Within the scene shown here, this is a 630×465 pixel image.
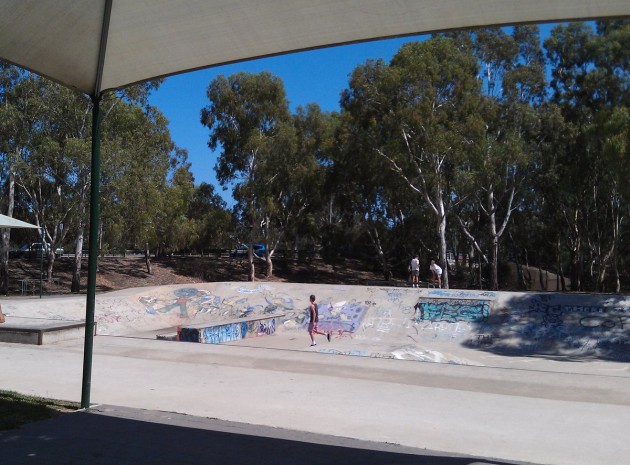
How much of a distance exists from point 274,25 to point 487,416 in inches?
203

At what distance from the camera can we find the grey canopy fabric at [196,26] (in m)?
4.39

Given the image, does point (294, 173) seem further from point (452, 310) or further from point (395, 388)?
point (395, 388)

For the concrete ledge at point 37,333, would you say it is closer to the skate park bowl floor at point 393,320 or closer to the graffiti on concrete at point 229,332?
the skate park bowl floor at point 393,320

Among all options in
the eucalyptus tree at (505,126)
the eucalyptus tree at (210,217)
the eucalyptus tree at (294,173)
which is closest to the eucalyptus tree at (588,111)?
the eucalyptus tree at (505,126)

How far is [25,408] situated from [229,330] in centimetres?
1183

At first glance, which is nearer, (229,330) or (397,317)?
(229,330)

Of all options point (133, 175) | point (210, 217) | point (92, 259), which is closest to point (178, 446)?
point (92, 259)

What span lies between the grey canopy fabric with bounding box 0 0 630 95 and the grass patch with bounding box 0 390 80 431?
3.63m

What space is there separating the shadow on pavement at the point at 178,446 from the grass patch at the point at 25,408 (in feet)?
0.60

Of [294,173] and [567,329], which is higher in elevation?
[294,173]

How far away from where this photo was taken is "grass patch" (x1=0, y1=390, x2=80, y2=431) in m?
5.74

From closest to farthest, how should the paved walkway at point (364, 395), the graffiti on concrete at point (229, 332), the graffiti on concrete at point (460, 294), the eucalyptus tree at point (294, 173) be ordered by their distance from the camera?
the paved walkway at point (364, 395) < the graffiti on concrete at point (229, 332) < the graffiti on concrete at point (460, 294) < the eucalyptus tree at point (294, 173)

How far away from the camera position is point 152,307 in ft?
73.0

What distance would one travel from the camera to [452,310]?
19.7 m
